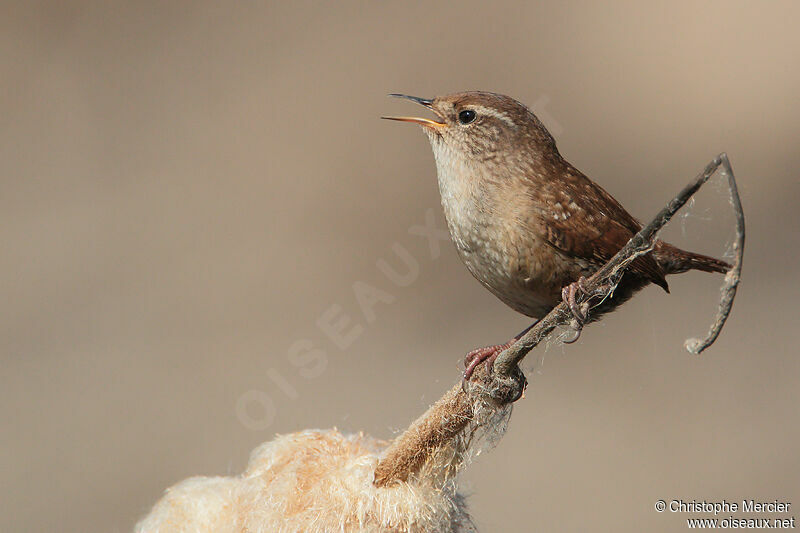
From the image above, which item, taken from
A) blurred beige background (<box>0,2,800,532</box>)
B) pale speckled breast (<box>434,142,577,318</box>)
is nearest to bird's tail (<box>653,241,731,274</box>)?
pale speckled breast (<box>434,142,577,318</box>)

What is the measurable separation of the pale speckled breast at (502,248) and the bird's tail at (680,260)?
33 cm

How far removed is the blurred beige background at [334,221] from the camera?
495 centimetres

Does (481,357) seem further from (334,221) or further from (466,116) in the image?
(334,221)

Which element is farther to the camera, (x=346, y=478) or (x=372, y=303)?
(x=372, y=303)

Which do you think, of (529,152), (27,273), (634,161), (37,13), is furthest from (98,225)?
(529,152)

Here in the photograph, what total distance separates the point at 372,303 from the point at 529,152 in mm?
3444

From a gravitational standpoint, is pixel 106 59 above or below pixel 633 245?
above

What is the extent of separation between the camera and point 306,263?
573 centimetres

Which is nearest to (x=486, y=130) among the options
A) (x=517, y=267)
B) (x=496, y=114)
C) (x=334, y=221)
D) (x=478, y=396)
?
(x=496, y=114)

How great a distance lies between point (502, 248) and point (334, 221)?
385 cm

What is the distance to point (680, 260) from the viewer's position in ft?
7.47

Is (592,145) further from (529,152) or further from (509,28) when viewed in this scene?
(529,152)

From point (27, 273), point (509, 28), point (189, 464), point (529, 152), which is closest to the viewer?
point (529, 152)

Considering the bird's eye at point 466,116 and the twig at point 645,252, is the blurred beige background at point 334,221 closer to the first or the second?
the bird's eye at point 466,116
